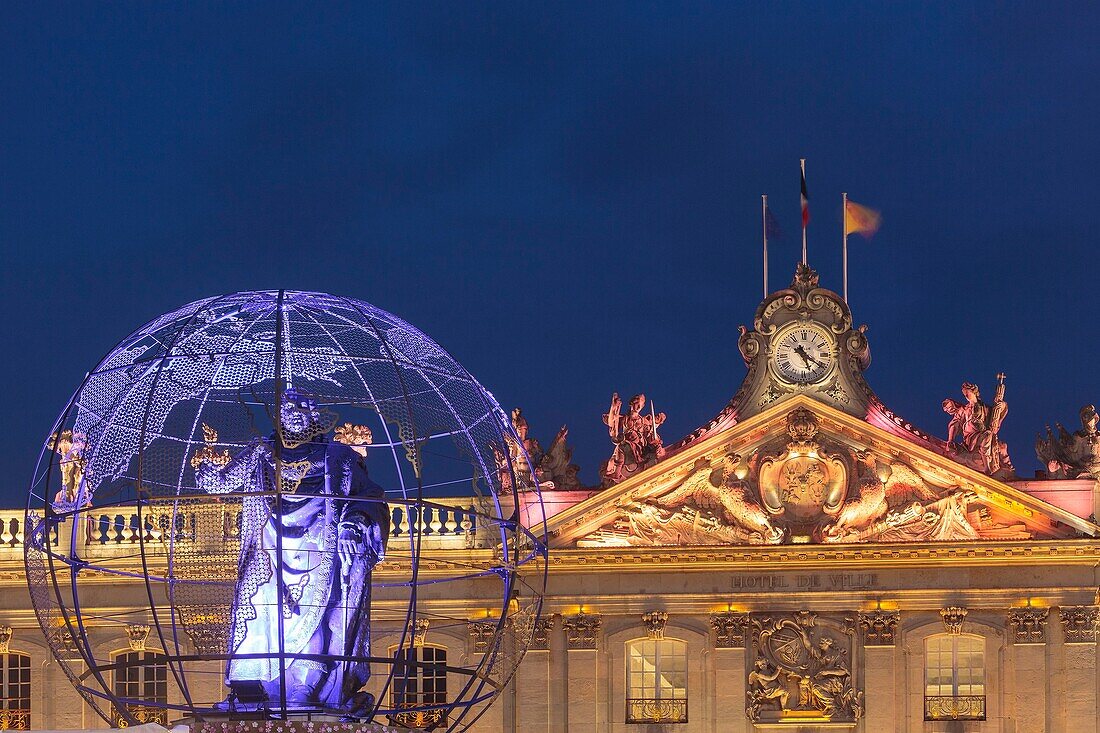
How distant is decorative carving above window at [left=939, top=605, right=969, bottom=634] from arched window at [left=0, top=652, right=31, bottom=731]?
608 inches

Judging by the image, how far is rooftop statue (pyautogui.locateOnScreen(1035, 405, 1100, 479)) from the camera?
42.7 m

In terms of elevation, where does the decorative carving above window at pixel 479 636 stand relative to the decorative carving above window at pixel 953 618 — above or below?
below

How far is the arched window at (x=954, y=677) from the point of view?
42562mm

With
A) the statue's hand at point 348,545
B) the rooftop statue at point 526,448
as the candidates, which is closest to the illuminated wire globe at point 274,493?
the statue's hand at point 348,545

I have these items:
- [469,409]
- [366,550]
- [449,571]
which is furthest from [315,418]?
[449,571]

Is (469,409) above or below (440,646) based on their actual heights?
above

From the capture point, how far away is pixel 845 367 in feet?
141

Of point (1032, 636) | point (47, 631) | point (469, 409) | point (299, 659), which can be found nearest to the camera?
point (299, 659)

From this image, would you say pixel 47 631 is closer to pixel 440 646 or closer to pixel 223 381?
pixel 223 381

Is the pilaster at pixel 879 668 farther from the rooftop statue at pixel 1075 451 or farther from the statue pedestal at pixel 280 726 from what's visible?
the statue pedestal at pixel 280 726

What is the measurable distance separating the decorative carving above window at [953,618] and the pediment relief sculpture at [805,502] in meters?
1.24

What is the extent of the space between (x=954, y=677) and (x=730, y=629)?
377 centimetres

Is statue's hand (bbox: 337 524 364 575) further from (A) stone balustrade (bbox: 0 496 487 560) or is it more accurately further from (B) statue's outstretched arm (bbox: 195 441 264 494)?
(A) stone balustrade (bbox: 0 496 487 560)

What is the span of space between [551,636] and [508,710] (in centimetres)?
144
